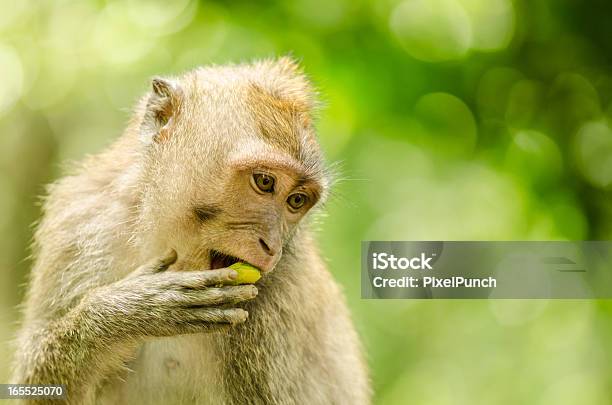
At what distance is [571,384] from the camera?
294 cm

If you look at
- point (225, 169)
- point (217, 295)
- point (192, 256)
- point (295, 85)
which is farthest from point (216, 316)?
point (295, 85)

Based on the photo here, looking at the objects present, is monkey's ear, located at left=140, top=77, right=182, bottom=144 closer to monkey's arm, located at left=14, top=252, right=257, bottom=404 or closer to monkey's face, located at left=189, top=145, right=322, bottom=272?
monkey's face, located at left=189, top=145, right=322, bottom=272

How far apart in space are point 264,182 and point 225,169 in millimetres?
123

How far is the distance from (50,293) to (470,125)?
1.74m

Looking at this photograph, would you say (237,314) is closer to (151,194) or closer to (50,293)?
(151,194)

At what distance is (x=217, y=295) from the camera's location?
208 cm

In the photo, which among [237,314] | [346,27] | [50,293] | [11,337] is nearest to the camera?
[237,314]

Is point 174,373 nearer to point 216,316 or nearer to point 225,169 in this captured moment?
point 216,316

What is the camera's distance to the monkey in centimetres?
216

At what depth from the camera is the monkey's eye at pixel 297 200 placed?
7.52ft

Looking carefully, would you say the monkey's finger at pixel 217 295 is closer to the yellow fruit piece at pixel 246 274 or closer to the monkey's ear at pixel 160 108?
the yellow fruit piece at pixel 246 274

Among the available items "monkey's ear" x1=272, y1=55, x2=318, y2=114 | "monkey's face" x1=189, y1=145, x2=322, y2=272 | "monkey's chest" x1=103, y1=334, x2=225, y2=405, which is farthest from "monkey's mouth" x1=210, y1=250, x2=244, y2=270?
"monkey's ear" x1=272, y1=55, x2=318, y2=114

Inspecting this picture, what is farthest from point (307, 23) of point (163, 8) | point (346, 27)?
point (163, 8)
